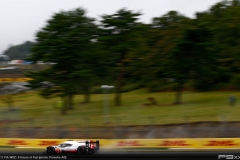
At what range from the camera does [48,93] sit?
129 feet

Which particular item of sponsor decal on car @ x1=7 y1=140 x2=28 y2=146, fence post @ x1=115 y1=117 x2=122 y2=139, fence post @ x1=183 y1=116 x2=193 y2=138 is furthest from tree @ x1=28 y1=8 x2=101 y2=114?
sponsor decal on car @ x1=7 y1=140 x2=28 y2=146

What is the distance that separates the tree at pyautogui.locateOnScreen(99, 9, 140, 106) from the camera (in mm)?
41250

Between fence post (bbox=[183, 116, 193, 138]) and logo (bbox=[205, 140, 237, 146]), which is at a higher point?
fence post (bbox=[183, 116, 193, 138])

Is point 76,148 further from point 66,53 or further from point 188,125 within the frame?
point 66,53

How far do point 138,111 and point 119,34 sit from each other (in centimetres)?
847

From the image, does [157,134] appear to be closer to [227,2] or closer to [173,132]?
[173,132]

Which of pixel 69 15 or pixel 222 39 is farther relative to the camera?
pixel 222 39

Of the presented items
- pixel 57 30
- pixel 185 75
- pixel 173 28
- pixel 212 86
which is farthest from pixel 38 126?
pixel 212 86

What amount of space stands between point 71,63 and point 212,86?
1944 cm

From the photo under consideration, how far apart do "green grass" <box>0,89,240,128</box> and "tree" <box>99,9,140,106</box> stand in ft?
12.9

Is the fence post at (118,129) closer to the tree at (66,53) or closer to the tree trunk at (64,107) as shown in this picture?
the tree at (66,53)

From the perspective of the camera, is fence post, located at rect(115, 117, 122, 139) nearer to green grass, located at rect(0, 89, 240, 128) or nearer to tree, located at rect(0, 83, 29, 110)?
green grass, located at rect(0, 89, 240, 128)

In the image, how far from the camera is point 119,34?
42.0 m

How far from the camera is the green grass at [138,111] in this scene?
106ft
